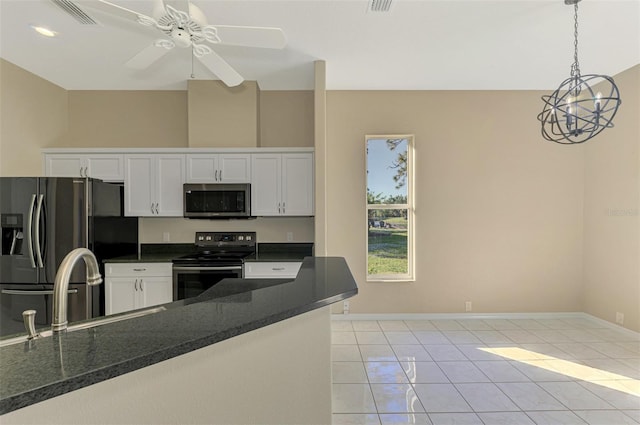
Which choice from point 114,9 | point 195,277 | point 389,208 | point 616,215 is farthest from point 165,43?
point 616,215

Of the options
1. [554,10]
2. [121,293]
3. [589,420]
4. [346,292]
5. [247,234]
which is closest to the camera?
[346,292]

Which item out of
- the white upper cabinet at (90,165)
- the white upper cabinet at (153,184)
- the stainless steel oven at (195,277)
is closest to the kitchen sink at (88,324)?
the stainless steel oven at (195,277)

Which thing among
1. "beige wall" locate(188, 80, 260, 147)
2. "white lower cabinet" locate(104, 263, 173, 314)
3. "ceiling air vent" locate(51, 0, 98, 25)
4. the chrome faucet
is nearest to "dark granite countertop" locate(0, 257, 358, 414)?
the chrome faucet

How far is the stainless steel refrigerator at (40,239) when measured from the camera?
3.11 meters

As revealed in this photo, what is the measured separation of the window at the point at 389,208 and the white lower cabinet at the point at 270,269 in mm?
1263

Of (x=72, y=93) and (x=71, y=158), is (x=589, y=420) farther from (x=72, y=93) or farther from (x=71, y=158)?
(x=72, y=93)

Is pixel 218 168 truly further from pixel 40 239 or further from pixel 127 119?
pixel 40 239

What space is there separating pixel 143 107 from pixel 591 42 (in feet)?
16.7

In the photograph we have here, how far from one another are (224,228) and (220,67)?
2.22 meters

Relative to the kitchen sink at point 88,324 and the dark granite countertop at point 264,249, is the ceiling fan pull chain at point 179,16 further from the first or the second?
the dark granite countertop at point 264,249

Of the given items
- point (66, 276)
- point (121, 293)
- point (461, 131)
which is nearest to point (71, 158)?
point (121, 293)

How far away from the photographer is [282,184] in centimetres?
389

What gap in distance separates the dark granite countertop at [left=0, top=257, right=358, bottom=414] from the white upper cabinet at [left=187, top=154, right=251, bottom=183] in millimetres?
2678

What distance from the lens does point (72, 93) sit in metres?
4.30
